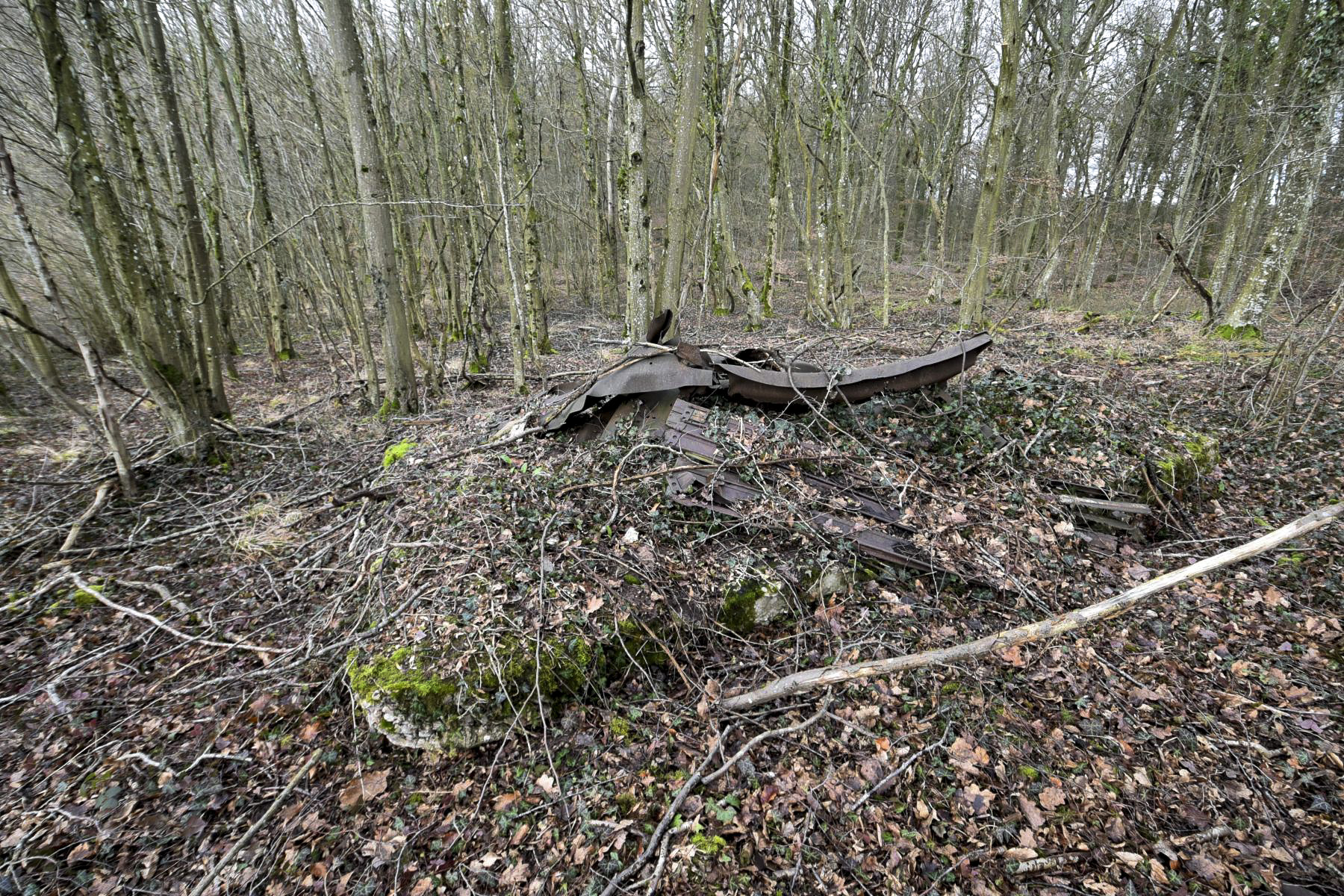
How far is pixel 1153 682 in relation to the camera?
11.3ft

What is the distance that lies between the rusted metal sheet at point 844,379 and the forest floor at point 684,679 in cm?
23

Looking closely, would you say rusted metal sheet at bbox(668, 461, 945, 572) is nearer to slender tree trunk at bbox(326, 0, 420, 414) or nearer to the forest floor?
the forest floor

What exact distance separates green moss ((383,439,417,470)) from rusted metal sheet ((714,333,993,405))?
352 cm

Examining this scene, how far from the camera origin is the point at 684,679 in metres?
3.38

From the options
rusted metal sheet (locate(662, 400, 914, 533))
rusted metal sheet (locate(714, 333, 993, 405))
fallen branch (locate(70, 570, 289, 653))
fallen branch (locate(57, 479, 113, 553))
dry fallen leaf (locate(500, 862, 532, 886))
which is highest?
rusted metal sheet (locate(714, 333, 993, 405))

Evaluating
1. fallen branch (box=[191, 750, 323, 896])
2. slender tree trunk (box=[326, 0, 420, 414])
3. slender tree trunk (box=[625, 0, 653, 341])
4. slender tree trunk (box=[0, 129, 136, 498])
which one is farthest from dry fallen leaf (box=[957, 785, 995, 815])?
slender tree trunk (box=[326, 0, 420, 414])

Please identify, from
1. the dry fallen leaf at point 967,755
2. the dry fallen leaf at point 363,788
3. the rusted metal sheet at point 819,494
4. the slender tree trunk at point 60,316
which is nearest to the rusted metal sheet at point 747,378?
the rusted metal sheet at point 819,494

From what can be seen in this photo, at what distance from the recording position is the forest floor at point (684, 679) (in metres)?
2.61

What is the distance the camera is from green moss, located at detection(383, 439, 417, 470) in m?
5.60

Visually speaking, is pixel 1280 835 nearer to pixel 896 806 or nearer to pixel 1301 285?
pixel 896 806

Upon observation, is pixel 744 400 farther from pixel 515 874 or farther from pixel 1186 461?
pixel 1186 461

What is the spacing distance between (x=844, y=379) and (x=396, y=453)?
4760mm

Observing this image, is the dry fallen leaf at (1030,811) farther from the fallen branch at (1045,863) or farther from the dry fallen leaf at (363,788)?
the dry fallen leaf at (363,788)

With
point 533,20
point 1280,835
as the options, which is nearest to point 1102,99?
point 533,20
